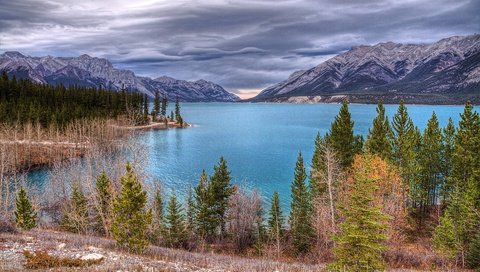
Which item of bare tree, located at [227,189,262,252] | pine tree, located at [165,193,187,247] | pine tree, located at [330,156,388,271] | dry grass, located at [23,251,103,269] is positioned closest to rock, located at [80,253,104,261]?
dry grass, located at [23,251,103,269]

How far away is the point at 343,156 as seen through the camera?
65500 mm

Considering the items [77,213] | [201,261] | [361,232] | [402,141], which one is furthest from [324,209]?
[77,213]

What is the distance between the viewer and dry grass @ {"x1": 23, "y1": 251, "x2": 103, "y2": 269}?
60.6ft

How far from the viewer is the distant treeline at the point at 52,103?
128 meters

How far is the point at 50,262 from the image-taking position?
62.5 ft

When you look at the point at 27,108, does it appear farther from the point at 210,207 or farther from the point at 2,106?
the point at 210,207

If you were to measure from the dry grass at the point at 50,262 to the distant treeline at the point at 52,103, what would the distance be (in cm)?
11499

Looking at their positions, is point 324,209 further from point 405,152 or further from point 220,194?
point 405,152

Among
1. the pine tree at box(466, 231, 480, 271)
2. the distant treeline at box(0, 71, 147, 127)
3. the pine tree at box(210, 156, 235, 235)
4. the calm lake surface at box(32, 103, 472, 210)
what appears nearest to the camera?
the pine tree at box(466, 231, 480, 271)

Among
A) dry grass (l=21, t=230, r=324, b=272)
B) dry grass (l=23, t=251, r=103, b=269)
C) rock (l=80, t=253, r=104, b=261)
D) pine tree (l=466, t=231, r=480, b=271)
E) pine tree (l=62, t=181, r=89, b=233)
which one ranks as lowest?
pine tree (l=466, t=231, r=480, b=271)

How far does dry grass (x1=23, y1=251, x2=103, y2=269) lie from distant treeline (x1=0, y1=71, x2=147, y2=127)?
115 m

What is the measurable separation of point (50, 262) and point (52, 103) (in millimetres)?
159751

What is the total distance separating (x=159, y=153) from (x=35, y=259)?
358 ft

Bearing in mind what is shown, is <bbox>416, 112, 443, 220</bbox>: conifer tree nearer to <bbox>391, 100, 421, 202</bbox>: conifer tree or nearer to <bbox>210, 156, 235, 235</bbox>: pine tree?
<bbox>391, 100, 421, 202</bbox>: conifer tree
